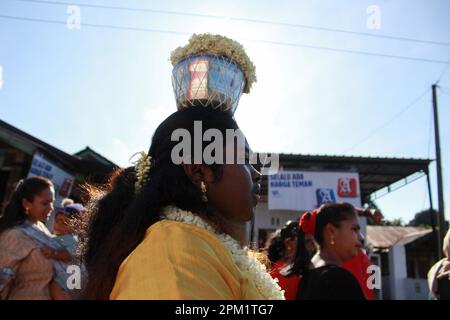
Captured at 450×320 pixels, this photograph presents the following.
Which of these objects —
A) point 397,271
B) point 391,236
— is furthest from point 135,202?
point 391,236

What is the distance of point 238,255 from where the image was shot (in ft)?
3.95

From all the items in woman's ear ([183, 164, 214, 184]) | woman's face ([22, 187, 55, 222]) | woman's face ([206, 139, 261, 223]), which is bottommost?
woman's face ([206, 139, 261, 223])

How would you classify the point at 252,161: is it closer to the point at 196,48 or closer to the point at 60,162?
the point at 196,48

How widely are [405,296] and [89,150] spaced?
16.1 metres

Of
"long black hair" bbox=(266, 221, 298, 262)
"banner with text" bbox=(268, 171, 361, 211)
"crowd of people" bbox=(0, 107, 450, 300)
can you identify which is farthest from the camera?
"banner with text" bbox=(268, 171, 361, 211)

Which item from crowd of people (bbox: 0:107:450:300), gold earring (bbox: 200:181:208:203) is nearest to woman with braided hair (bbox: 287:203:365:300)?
crowd of people (bbox: 0:107:450:300)

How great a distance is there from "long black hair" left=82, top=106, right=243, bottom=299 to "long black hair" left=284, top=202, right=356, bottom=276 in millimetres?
1711

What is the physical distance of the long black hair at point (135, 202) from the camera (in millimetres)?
1070

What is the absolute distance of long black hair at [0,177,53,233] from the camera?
2936 mm

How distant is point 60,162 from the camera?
807 centimetres

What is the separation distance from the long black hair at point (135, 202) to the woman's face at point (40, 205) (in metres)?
1.90

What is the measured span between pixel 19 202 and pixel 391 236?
2299 centimetres

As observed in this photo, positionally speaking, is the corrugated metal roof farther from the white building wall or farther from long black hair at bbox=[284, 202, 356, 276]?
long black hair at bbox=[284, 202, 356, 276]

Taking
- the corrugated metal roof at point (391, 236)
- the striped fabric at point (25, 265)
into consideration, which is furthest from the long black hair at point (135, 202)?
the corrugated metal roof at point (391, 236)
